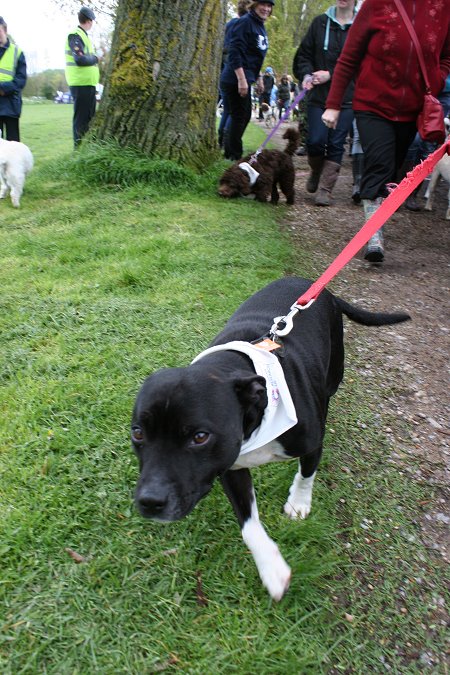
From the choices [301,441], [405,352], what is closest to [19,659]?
[301,441]

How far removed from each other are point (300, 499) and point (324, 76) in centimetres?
607

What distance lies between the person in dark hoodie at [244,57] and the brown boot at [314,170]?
1.60 m

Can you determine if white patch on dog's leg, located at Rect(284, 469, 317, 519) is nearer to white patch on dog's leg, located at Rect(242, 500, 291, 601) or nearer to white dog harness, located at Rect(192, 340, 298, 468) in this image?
white patch on dog's leg, located at Rect(242, 500, 291, 601)

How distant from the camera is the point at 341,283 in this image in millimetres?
4824

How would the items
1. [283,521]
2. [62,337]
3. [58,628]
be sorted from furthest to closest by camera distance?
[62,337] < [283,521] < [58,628]

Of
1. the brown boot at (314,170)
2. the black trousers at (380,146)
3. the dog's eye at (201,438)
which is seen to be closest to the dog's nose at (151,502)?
the dog's eye at (201,438)

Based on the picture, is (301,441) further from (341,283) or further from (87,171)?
(87,171)

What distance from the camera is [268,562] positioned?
1.89 m

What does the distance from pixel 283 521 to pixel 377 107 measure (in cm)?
384

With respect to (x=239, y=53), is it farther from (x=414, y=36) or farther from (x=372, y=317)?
(x=372, y=317)

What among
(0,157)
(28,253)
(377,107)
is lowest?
(28,253)

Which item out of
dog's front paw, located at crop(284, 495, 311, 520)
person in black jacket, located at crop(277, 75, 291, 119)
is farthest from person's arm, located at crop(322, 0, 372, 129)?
person in black jacket, located at crop(277, 75, 291, 119)

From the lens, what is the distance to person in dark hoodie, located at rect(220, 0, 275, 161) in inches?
298

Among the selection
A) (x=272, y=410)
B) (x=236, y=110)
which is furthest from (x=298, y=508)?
(x=236, y=110)
